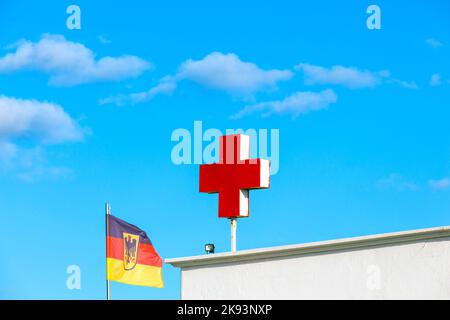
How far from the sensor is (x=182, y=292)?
83.9 ft

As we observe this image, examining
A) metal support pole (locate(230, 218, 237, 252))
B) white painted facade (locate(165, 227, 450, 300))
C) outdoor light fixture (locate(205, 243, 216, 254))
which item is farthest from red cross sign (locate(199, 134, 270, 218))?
white painted facade (locate(165, 227, 450, 300))

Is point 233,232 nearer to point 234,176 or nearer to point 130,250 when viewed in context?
point 234,176

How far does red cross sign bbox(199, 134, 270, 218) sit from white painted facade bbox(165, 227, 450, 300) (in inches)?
214

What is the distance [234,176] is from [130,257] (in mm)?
4278

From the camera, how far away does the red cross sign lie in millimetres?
30594

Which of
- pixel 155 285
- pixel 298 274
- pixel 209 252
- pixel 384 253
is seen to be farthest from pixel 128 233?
pixel 384 253

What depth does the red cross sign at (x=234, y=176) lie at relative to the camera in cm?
3059

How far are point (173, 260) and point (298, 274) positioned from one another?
361 cm

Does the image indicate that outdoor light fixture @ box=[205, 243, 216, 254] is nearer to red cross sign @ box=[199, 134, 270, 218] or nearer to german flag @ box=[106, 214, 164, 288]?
red cross sign @ box=[199, 134, 270, 218]

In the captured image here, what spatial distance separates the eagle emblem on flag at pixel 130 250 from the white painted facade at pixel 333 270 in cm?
530

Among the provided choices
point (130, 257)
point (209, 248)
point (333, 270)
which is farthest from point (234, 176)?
point (333, 270)
